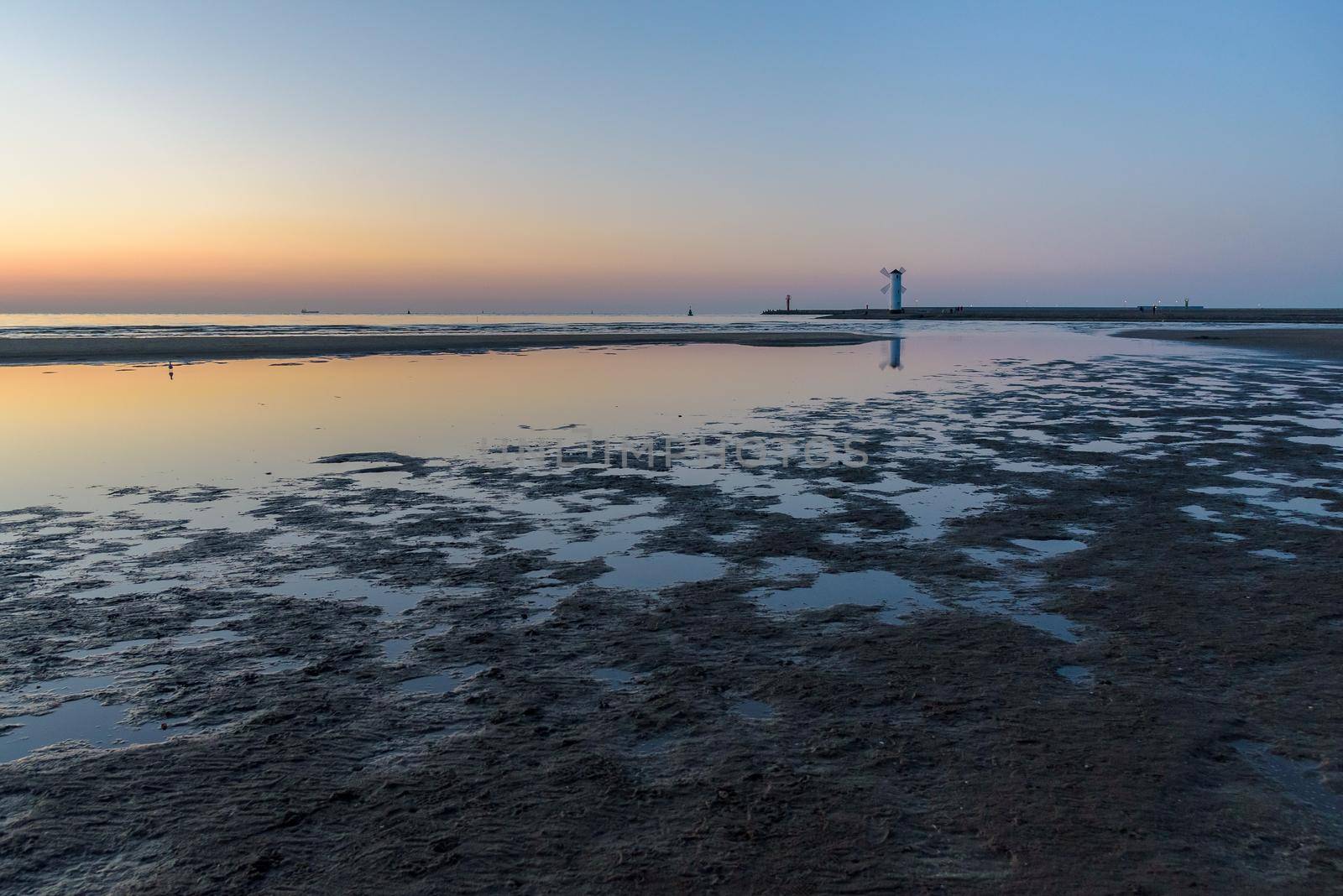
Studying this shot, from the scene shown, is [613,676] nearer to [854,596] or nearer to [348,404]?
[854,596]

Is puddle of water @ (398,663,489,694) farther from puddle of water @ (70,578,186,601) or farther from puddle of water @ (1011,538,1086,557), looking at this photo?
puddle of water @ (1011,538,1086,557)

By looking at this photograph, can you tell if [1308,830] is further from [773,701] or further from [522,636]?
[522,636]

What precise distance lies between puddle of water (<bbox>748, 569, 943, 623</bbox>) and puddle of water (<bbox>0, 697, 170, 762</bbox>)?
16.1 ft

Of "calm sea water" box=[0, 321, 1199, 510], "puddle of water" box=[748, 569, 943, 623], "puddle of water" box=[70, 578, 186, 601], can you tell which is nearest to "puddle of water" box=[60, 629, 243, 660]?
"puddle of water" box=[70, 578, 186, 601]

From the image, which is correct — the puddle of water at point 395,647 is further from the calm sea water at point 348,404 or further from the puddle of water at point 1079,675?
the calm sea water at point 348,404

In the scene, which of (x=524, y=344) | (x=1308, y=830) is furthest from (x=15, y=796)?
(x=524, y=344)

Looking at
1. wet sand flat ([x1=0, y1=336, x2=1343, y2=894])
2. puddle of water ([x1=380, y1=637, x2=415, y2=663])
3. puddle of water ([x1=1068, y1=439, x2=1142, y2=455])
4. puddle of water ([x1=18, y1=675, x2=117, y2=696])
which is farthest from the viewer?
puddle of water ([x1=1068, y1=439, x2=1142, y2=455])

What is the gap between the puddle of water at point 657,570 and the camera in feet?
28.4

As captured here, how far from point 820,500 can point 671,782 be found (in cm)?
788

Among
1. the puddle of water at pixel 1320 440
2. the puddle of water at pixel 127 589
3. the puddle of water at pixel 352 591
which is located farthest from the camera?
the puddle of water at pixel 1320 440

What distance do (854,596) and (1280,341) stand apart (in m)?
69.5

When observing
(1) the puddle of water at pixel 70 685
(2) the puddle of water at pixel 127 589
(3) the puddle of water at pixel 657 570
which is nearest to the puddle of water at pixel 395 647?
(1) the puddle of water at pixel 70 685

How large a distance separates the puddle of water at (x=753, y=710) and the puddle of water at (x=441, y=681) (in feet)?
6.42

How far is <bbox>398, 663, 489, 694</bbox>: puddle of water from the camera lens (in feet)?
20.1
